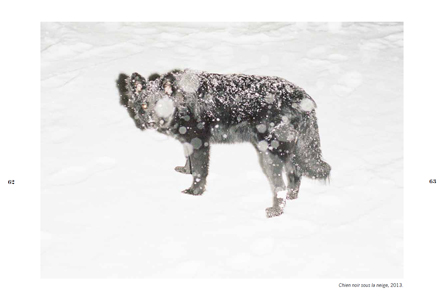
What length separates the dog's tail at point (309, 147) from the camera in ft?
16.0

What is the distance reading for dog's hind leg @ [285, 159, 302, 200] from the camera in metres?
5.22

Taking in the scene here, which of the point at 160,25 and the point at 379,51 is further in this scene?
the point at 160,25

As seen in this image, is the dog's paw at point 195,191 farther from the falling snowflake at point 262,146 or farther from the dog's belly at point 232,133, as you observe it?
the falling snowflake at point 262,146

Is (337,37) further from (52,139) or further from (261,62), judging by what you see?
(52,139)

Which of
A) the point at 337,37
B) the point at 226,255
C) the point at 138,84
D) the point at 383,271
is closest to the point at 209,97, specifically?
the point at 138,84

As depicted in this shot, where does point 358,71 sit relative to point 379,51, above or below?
below

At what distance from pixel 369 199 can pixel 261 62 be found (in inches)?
157

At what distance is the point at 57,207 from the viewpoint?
5297 mm

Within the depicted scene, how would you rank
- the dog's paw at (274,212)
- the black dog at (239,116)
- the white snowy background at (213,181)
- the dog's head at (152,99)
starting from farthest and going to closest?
1. the dog's paw at (274,212)
2. the dog's head at (152,99)
3. the black dog at (239,116)
4. the white snowy background at (213,181)

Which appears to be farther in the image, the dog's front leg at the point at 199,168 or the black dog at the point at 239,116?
the dog's front leg at the point at 199,168

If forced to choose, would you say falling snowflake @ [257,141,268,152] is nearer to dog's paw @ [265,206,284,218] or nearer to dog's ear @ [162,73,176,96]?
dog's paw @ [265,206,284,218]

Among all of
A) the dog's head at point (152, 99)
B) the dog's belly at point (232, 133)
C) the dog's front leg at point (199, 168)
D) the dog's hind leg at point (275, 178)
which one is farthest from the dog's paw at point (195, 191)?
the dog's head at point (152, 99)

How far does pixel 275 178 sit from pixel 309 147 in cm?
55

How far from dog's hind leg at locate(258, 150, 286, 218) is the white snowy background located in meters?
0.12
